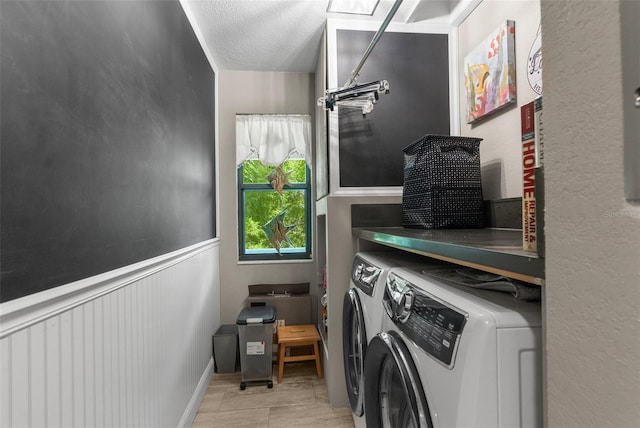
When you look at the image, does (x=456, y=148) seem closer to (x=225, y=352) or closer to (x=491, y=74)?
(x=491, y=74)

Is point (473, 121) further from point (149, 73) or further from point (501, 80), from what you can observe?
point (149, 73)

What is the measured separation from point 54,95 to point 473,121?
76.2 inches

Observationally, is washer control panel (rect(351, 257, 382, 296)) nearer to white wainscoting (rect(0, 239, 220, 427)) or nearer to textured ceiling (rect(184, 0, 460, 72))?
white wainscoting (rect(0, 239, 220, 427))

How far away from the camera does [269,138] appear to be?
2.79m

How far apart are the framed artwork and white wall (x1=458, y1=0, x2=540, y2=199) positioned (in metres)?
0.03

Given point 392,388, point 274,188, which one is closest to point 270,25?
point 274,188

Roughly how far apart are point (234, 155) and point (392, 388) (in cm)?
238

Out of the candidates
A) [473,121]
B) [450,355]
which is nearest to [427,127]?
[473,121]

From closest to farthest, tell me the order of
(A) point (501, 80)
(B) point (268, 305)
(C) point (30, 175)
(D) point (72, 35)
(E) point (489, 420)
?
(E) point (489, 420), (C) point (30, 175), (D) point (72, 35), (A) point (501, 80), (B) point (268, 305)

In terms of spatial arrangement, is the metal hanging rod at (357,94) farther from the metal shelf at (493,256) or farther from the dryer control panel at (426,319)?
the dryer control panel at (426,319)

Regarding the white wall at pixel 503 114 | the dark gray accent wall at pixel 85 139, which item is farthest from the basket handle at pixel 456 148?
the dark gray accent wall at pixel 85 139

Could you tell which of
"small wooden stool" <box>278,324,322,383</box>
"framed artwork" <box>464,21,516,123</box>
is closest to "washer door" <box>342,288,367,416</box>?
"small wooden stool" <box>278,324,322,383</box>

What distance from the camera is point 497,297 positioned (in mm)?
716

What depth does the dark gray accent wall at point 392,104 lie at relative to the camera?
197cm
